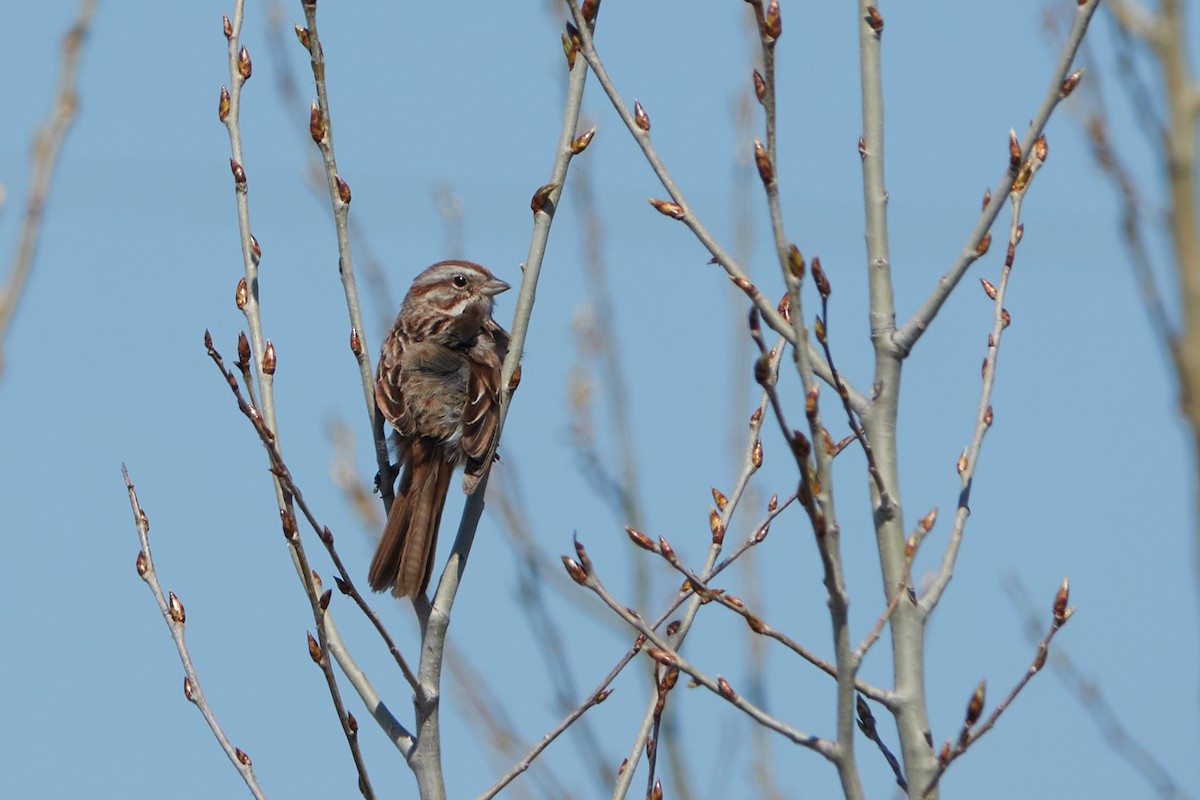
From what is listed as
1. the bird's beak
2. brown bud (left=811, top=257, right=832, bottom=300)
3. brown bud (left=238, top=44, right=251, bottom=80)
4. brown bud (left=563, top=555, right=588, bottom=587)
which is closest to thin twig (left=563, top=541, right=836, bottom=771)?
brown bud (left=563, top=555, right=588, bottom=587)

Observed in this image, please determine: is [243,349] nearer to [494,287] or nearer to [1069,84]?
[1069,84]

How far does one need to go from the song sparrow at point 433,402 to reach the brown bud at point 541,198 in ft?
2.14

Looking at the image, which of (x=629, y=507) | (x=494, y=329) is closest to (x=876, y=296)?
(x=629, y=507)

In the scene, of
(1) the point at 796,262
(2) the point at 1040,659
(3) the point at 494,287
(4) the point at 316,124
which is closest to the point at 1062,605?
(2) the point at 1040,659

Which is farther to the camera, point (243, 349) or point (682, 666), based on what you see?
point (243, 349)

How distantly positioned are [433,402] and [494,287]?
1.51 meters

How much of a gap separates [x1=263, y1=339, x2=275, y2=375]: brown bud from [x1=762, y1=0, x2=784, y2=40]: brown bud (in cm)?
155

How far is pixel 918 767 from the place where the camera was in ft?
9.98

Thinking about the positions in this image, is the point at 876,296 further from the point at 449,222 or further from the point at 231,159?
the point at 449,222

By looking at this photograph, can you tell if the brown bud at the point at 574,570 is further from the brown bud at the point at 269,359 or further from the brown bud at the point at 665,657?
the brown bud at the point at 269,359

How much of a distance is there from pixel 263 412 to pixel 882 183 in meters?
1.55

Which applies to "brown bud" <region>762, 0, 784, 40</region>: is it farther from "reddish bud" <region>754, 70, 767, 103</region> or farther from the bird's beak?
the bird's beak

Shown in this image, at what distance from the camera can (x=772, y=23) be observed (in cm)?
298

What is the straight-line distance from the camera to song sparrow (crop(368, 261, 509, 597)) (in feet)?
14.8
